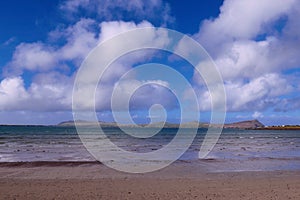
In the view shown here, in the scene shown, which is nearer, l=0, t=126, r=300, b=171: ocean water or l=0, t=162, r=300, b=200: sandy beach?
l=0, t=162, r=300, b=200: sandy beach

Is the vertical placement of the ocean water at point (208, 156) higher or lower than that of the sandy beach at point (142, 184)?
higher

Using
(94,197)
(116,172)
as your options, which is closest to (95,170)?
(116,172)

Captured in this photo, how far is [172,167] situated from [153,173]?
3632mm

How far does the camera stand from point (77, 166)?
2545cm

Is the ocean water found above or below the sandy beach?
above

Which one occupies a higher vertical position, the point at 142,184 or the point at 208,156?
the point at 208,156

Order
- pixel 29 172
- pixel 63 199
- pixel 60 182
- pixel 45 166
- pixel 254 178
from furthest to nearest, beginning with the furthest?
pixel 45 166, pixel 29 172, pixel 254 178, pixel 60 182, pixel 63 199

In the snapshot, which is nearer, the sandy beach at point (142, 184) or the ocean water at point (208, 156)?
the sandy beach at point (142, 184)

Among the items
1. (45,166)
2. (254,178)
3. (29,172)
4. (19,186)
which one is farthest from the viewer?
(45,166)

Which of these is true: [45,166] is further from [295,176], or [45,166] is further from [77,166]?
[295,176]

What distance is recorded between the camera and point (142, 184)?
1727 cm

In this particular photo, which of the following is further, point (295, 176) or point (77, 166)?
point (77, 166)

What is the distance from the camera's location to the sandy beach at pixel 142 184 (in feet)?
46.9

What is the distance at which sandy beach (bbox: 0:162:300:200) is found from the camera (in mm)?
14305
